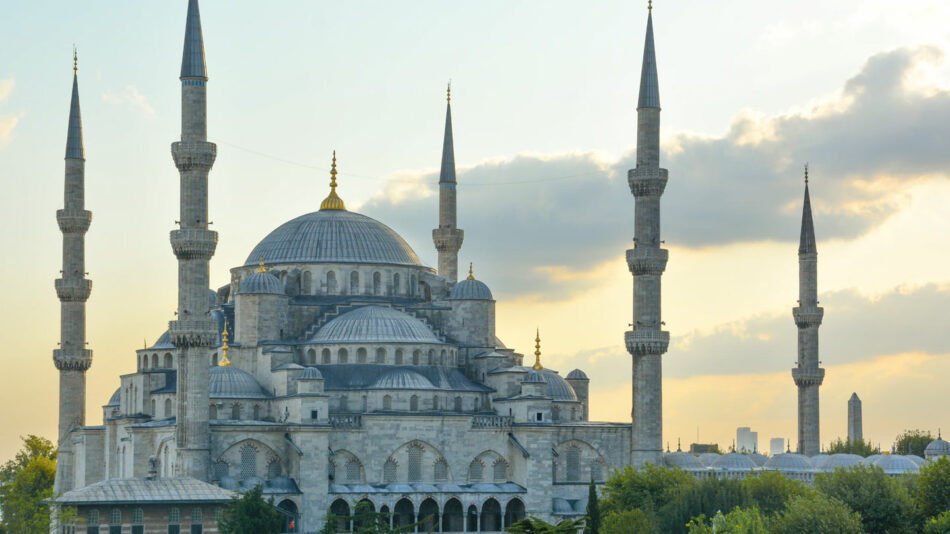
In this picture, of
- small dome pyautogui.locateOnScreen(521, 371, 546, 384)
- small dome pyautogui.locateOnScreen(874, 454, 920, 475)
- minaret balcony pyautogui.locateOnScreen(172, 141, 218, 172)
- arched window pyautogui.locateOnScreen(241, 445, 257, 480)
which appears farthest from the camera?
small dome pyautogui.locateOnScreen(874, 454, 920, 475)

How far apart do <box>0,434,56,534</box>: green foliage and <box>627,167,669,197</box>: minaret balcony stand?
23750mm

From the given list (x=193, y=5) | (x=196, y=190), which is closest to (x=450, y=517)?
(x=196, y=190)

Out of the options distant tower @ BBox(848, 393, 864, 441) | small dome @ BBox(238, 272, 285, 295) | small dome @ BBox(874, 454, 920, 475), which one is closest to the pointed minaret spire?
small dome @ BBox(238, 272, 285, 295)

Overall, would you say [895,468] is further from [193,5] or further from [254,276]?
[193,5]

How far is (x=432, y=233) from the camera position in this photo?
73438 mm

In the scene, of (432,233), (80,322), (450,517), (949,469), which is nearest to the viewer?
(949,469)

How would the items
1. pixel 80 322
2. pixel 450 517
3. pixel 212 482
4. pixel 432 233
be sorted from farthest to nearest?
pixel 432 233 < pixel 80 322 < pixel 450 517 < pixel 212 482

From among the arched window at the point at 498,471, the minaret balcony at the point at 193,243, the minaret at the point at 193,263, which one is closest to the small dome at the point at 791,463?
the arched window at the point at 498,471

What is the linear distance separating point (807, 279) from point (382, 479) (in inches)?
935

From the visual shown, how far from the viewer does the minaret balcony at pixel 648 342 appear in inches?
2482

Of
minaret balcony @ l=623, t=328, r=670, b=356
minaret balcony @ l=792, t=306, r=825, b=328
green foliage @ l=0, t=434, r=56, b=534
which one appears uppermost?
minaret balcony @ l=792, t=306, r=825, b=328

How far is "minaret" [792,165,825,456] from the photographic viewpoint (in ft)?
243

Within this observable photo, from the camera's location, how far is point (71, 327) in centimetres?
6862

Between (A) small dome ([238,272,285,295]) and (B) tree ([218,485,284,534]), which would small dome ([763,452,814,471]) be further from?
(B) tree ([218,485,284,534])
